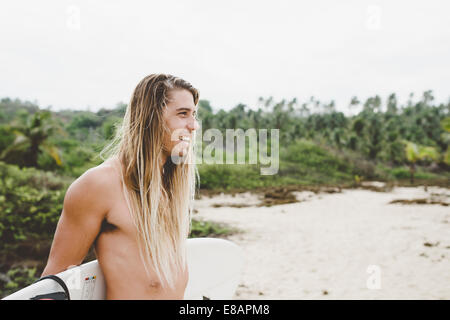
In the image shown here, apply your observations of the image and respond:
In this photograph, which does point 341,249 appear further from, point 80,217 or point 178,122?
point 80,217

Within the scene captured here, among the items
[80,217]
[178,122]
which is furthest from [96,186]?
[178,122]

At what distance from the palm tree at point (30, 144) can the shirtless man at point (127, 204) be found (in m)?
9.79

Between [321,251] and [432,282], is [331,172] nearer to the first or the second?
[321,251]

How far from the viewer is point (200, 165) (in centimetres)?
1357

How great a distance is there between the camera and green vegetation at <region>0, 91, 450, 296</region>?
16.0 ft

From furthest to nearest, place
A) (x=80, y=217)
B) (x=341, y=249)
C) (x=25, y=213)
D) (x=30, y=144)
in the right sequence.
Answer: (x=30, y=144) → (x=25, y=213) → (x=341, y=249) → (x=80, y=217)

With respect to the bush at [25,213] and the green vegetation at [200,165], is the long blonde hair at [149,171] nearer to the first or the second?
the green vegetation at [200,165]

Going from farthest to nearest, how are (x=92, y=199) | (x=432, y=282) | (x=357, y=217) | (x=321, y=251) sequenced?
(x=357, y=217), (x=321, y=251), (x=432, y=282), (x=92, y=199)

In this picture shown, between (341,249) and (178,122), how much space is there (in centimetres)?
459

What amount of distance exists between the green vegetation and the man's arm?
0.48 meters

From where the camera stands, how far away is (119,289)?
1.22m
